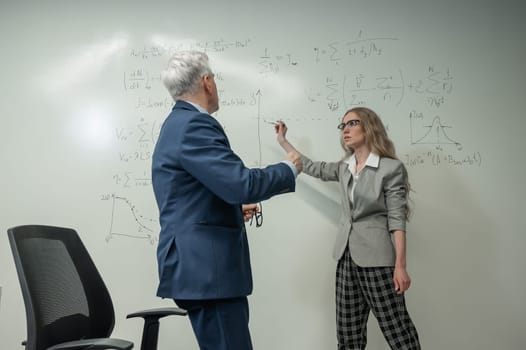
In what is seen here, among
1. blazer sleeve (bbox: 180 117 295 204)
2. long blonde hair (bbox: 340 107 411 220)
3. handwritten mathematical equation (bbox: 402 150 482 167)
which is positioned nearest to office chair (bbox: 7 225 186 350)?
blazer sleeve (bbox: 180 117 295 204)

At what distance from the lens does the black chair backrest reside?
1201 mm

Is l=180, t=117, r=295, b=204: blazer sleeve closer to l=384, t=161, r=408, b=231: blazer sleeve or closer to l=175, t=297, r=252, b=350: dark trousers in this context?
l=175, t=297, r=252, b=350: dark trousers

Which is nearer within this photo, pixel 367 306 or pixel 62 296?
pixel 62 296

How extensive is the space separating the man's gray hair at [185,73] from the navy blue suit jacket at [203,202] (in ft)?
0.32

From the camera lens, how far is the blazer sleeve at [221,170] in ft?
4.16

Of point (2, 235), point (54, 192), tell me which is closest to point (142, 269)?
point (54, 192)

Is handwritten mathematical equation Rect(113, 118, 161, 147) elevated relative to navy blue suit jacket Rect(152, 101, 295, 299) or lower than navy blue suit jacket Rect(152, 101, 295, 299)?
elevated

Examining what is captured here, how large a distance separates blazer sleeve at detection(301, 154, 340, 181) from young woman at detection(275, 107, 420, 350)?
110mm

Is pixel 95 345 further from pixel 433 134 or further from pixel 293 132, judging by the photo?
pixel 433 134

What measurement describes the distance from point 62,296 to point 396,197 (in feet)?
4.35

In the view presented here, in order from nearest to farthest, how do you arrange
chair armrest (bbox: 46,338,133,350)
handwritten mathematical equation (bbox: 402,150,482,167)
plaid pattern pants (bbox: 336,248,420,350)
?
1. chair armrest (bbox: 46,338,133,350)
2. plaid pattern pants (bbox: 336,248,420,350)
3. handwritten mathematical equation (bbox: 402,150,482,167)

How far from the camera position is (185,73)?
4.76 feet

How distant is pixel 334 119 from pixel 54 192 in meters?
1.54

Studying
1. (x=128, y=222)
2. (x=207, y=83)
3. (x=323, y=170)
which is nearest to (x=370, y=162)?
(x=323, y=170)
